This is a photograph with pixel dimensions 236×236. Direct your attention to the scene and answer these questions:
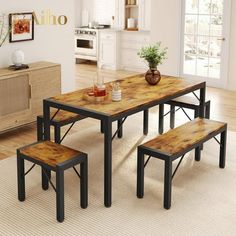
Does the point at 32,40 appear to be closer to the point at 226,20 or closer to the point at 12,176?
the point at 12,176

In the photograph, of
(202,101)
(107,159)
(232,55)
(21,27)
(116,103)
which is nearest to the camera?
(107,159)

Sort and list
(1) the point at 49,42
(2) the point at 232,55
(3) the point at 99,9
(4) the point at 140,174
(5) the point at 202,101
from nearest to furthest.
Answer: (4) the point at 140,174
(5) the point at 202,101
(1) the point at 49,42
(2) the point at 232,55
(3) the point at 99,9

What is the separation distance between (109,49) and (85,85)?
1710 mm

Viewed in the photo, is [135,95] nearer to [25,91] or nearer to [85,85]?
[25,91]

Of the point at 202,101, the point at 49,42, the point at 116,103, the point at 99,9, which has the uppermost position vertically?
the point at 99,9

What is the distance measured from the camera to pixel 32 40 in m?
5.94

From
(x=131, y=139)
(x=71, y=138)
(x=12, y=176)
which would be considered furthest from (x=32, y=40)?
(x=12, y=176)

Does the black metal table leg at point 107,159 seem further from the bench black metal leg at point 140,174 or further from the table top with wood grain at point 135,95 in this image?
the bench black metal leg at point 140,174

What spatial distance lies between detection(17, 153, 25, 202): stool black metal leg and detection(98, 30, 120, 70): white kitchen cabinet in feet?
19.2

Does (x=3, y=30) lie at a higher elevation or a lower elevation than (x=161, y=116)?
higher

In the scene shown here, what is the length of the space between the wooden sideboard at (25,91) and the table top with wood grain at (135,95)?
3.81 feet

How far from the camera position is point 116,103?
4000 mm

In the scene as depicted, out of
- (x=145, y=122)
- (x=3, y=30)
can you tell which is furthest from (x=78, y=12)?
(x=145, y=122)

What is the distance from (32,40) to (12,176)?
2167 millimetres
